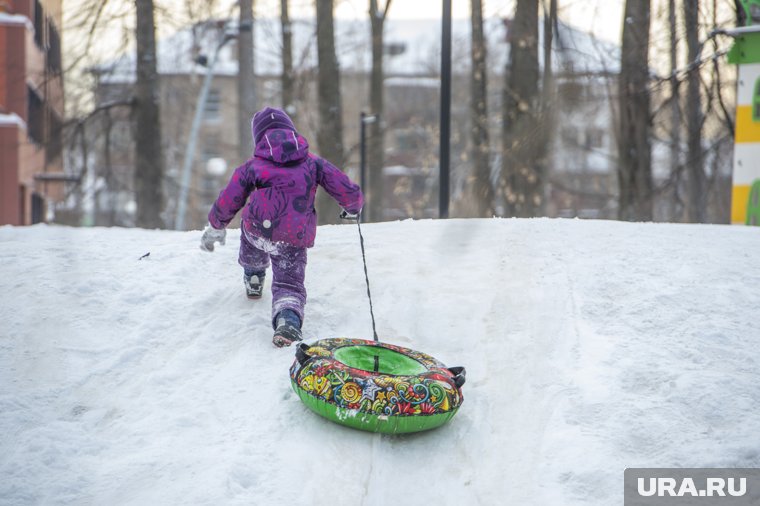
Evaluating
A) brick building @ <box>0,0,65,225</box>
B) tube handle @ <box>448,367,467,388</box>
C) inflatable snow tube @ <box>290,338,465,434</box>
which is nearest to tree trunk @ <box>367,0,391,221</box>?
brick building @ <box>0,0,65,225</box>

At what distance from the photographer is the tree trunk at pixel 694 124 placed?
51.0 ft

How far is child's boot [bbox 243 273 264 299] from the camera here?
6.64 m

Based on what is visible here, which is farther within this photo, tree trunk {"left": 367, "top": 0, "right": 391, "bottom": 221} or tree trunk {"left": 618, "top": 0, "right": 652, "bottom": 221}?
tree trunk {"left": 367, "top": 0, "right": 391, "bottom": 221}

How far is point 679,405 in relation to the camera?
5.13m

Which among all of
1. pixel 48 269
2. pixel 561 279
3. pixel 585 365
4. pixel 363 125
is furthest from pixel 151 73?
pixel 585 365

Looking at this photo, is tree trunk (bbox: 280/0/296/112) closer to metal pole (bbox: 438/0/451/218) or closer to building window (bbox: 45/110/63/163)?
building window (bbox: 45/110/63/163)

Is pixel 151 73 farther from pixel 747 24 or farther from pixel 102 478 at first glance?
pixel 102 478

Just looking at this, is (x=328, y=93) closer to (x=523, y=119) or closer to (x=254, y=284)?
Answer: (x=523, y=119)

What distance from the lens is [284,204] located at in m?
6.04

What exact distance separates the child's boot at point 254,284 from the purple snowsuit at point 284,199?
448mm

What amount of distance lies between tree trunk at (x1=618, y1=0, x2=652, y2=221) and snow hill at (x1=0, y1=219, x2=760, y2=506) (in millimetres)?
7378

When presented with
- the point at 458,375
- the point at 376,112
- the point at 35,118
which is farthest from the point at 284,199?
the point at 35,118

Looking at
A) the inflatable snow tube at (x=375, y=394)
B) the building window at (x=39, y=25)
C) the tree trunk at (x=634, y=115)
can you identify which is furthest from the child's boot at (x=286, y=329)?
the building window at (x=39, y=25)

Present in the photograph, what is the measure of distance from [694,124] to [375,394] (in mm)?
14522
